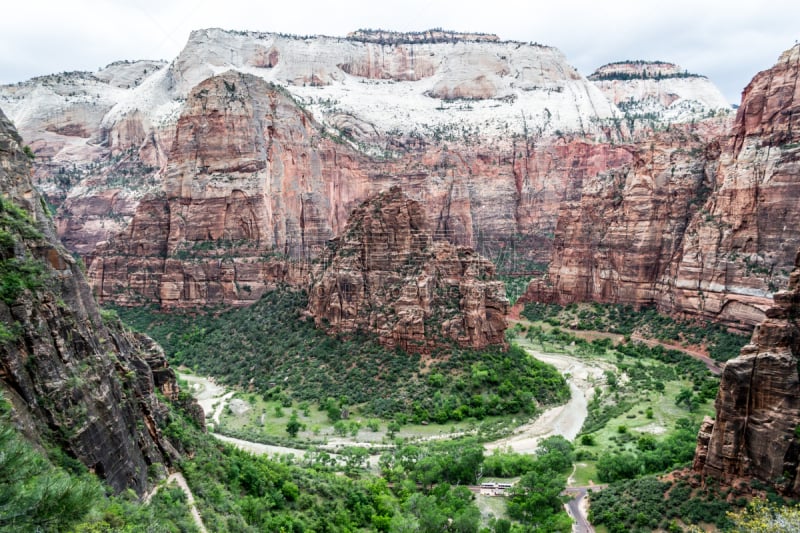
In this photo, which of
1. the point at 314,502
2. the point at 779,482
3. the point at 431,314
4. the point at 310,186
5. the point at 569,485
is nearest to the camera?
the point at 779,482

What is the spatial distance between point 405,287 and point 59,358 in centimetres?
4540

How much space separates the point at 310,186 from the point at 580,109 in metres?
130

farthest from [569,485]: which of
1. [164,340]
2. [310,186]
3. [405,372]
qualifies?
[310,186]

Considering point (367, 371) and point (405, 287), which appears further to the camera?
point (405, 287)

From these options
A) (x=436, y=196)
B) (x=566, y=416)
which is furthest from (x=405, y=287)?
(x=436, y=196)

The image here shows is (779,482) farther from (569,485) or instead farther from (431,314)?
(431,314)

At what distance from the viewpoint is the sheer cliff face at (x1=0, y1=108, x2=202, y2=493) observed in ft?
62.7

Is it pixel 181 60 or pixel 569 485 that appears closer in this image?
pixel 569 485

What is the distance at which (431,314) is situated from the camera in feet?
209

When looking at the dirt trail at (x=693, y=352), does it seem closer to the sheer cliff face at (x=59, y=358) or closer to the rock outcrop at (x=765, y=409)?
the rock outcrop at (x=765, y=409)

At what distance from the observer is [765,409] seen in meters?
29.8

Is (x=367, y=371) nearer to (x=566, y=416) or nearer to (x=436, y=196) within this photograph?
(x=566, y=416)

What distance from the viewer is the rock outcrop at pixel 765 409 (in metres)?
28.7

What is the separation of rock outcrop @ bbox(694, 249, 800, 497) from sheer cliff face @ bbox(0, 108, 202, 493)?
29.4m
